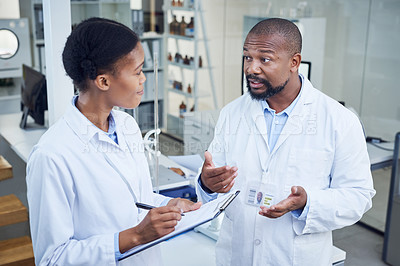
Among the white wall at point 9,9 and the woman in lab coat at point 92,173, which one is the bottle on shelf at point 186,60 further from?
the woman in lab coat at point 92,173

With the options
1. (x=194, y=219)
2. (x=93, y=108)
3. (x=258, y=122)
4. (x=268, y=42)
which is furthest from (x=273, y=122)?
(x=93, y=108)

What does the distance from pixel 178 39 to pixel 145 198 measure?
4.60 metres

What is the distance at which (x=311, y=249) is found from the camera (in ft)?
5.33

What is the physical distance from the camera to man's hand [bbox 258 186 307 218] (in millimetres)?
1471

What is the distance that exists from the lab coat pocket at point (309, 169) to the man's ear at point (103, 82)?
27.6 inches

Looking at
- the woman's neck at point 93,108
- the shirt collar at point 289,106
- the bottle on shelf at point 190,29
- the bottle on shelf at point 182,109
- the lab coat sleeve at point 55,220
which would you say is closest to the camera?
the lab coat sleeve at point 55,220

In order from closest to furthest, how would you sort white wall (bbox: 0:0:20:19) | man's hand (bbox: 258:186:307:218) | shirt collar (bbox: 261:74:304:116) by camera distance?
man's hand (bbox: 258:186:307:218), shirt collar (bbox: 261:74:304:116), white wall (bbox: 0:0:20:19)

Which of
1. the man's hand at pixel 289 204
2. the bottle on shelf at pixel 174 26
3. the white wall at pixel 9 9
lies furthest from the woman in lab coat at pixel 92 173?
the white wall at pixel 9 9

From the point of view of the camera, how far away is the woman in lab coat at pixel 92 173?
1176 mm

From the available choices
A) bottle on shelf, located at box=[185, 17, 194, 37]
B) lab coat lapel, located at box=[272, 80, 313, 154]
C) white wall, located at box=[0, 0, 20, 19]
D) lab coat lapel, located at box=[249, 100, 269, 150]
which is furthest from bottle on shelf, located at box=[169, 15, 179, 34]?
lab coat lapel, located at box=[272, 80, 313, 154]

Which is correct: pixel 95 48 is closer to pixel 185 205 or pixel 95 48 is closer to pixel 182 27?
pixel 185 205

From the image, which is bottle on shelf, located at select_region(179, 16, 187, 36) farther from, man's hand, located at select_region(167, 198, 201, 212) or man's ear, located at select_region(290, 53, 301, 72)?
man's hand, located at select_region(167, 198, 201, 212)

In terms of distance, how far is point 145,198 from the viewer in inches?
55.6

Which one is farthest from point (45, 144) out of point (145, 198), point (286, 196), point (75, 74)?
point (286, 196)
